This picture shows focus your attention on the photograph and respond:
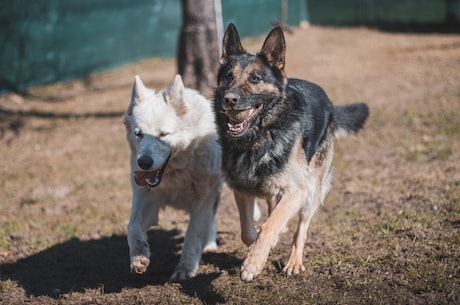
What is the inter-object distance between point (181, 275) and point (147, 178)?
3.21 ft

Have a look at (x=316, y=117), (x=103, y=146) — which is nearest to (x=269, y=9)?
(x=103, y=146)

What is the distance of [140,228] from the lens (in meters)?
5.44

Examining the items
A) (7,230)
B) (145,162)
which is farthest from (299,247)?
(7,230)

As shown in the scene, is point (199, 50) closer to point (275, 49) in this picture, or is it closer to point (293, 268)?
point (275, 49)

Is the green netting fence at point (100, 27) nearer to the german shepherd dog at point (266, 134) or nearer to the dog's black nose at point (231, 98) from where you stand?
the german shepherd dog at point (266, 134)

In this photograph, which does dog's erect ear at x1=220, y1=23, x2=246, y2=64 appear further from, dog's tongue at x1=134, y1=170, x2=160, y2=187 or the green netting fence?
the green netting fence

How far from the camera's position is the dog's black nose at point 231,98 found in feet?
15.2

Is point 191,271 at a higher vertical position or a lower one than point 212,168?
lower

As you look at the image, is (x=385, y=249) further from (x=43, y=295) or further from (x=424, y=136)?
(x=424, y=136)

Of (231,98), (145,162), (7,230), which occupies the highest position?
(231,98)

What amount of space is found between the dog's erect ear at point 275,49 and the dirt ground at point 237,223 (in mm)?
1937

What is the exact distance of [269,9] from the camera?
24.0 m

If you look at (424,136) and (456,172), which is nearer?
(456,172)

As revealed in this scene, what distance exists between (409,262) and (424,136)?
16.8 ft
